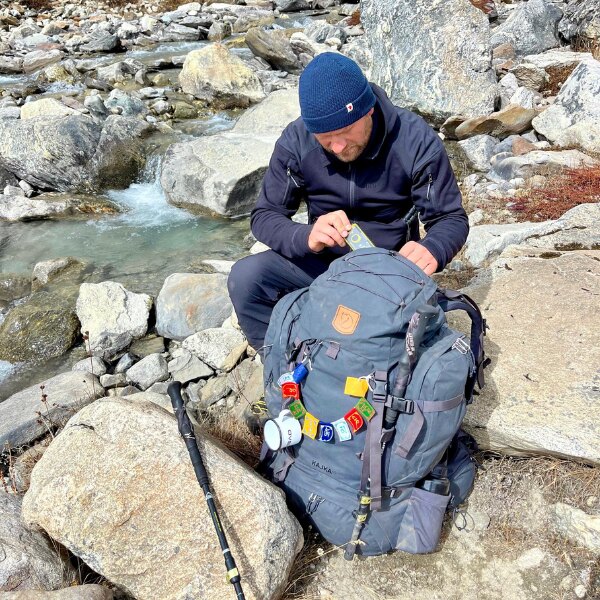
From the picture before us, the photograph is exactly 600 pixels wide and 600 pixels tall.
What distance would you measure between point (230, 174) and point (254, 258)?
16.0 feet

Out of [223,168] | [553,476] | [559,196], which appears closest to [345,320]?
[553,476]

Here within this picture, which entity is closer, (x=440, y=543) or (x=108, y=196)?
(x=440, y=543)

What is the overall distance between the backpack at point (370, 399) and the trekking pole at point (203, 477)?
0.47m

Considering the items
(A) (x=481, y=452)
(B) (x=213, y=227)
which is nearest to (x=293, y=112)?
(B) (x=213, y=227)

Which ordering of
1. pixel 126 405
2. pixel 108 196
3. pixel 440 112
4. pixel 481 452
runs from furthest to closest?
pixel 440 112
pixel 108 196
pixel 481 452
pixel 126 405

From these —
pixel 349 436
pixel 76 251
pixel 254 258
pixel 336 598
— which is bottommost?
pixel 76 251

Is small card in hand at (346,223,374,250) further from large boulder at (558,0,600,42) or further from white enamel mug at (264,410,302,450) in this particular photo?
large boulder at (558,0,600,42)

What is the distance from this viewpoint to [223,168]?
812 cm

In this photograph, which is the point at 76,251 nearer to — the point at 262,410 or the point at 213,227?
the point at 213,227

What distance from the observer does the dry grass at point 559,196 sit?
6.21 meters

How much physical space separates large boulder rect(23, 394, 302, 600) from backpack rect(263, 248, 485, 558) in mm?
264

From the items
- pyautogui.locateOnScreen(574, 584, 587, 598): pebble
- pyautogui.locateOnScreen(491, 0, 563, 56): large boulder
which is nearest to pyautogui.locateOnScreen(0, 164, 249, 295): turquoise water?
pyautogui.locateOnScreen(574, 584, 587, 598): pebble

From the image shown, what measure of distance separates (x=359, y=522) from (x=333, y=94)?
2.06 metres

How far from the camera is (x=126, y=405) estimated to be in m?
2.71
